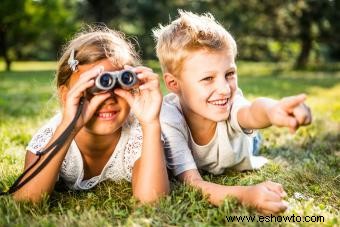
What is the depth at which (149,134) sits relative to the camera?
9.22 ft

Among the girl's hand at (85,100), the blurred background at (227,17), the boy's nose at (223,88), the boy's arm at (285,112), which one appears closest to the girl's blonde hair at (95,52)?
the girl's hand at (85,100)

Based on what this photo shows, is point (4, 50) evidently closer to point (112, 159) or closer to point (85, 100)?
point (112, 159)

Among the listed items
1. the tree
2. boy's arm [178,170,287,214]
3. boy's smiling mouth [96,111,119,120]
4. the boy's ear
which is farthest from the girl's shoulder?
the tree

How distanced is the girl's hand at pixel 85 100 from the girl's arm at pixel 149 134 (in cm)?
16

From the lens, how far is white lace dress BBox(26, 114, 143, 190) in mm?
3129

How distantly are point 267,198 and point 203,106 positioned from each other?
1.03m

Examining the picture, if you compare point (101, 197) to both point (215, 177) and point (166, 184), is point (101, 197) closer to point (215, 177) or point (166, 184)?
point (166, 184)

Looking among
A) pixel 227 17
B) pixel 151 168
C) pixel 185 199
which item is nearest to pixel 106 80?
pixel 151 168

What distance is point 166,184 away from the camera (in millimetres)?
2881

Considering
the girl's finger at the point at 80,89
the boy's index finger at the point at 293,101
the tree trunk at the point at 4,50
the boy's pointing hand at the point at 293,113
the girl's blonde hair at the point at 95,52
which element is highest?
the tree trunk at the point at 4,50

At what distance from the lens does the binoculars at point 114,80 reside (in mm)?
2619

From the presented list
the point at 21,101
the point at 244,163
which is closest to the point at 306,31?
the point at 21,101

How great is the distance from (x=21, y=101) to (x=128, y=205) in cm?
672

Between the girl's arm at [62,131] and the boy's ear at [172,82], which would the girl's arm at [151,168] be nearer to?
the girl's arm at [62,131]
